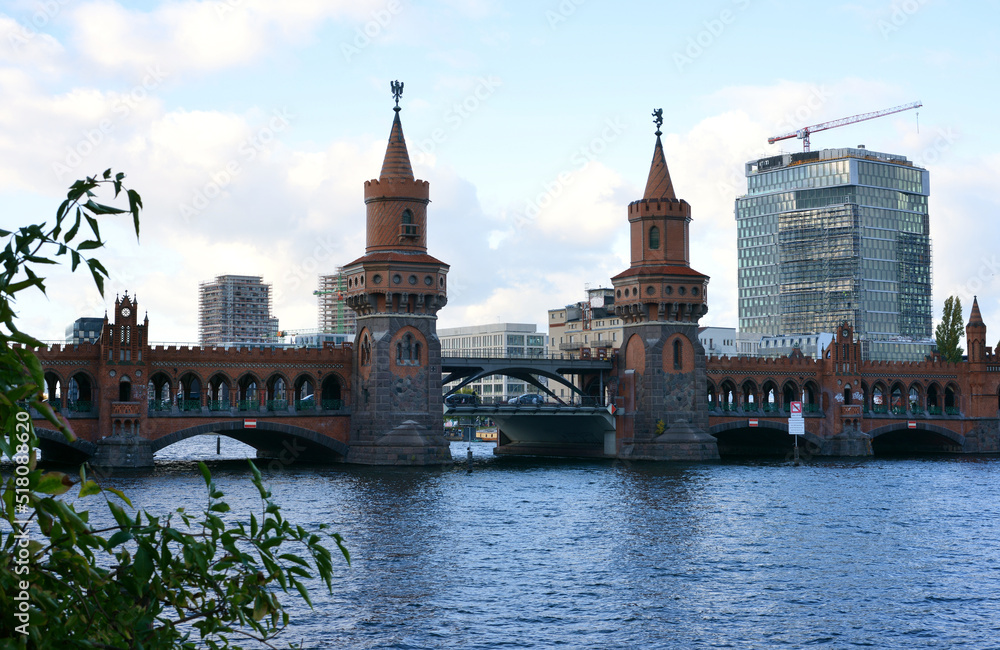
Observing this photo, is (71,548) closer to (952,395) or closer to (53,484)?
(53,484)

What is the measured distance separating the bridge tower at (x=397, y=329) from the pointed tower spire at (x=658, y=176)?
23805 millimetres

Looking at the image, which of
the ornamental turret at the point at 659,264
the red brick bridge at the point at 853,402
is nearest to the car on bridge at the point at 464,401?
the ornamental turret at the point at 659,264

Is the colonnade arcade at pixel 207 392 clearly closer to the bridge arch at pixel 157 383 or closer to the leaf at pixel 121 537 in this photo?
the bridge arch at pixel 157 383

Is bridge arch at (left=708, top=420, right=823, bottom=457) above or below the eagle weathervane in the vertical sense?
below

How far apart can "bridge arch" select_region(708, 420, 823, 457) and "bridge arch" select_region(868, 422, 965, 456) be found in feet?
26.1

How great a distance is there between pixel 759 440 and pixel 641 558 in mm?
77789

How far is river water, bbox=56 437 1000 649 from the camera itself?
32.4 m

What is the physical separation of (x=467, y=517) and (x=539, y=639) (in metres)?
26.5

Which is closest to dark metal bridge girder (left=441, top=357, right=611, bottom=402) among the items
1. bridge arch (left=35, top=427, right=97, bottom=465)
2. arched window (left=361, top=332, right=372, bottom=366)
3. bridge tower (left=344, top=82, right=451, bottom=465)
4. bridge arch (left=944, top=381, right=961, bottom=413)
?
bridge tower (left=344, top=82, right=451, bottom=465)

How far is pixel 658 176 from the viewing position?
103 m

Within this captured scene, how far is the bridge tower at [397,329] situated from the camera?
3410 inches

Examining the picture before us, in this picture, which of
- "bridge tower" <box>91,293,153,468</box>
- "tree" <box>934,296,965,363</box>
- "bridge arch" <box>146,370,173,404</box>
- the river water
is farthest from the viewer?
"tree" <box>934,296,965,363</box>

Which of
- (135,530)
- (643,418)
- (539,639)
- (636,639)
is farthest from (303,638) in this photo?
(643,418)

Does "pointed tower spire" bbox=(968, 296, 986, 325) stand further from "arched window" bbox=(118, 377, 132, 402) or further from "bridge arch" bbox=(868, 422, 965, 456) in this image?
"arched window" bbox=(118, 377, 132, 402)
